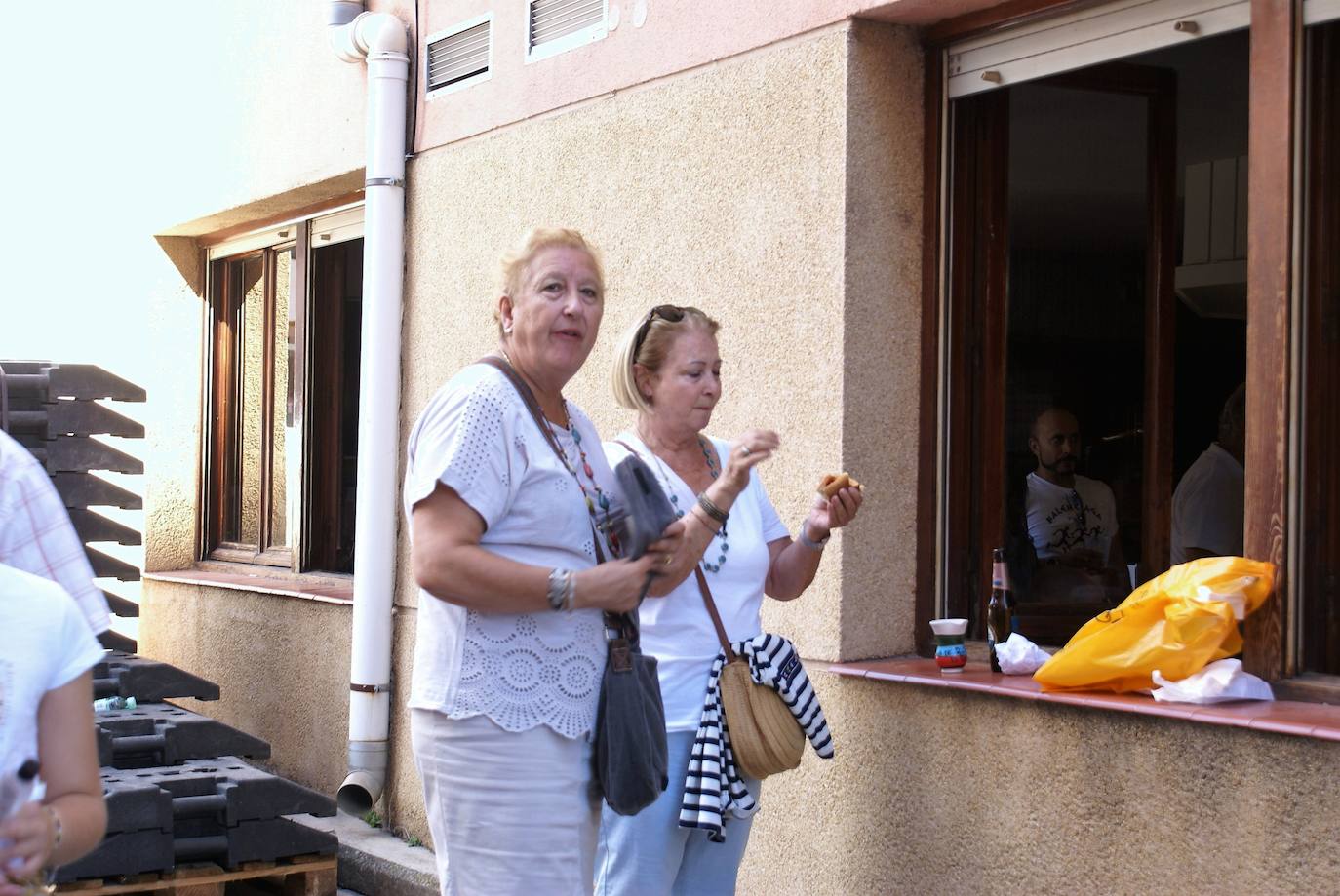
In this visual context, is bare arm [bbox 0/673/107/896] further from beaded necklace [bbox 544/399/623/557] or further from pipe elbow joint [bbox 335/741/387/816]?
pipe elbow joint [bbox 335/741/387/816]

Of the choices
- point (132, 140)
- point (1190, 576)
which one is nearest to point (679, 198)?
point (1190, 576)

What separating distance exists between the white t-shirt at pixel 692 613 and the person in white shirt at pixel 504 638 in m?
0.55

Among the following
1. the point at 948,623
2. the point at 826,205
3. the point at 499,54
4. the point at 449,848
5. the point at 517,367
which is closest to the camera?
the point at 449,848

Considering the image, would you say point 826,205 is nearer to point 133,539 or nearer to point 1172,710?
point 1172,710

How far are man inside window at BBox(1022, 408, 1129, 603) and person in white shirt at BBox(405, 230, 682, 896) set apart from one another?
8.70ft

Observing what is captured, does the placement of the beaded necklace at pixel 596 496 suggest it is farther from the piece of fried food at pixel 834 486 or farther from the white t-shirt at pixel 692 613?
the piece of fried food at pixel 834 486

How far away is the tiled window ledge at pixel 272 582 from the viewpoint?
7.86 m

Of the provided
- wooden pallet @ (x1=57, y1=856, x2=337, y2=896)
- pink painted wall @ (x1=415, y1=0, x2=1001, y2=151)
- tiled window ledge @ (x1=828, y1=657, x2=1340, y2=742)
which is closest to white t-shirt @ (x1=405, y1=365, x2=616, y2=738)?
tiled window ledge @ (x1=828, y1=657, x2=1340, y2=742)

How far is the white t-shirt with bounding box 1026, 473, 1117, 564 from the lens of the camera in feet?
18.8

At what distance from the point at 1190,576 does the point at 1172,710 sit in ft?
1.09

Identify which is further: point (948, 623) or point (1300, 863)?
point (948, 623)

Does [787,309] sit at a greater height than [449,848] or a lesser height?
greater

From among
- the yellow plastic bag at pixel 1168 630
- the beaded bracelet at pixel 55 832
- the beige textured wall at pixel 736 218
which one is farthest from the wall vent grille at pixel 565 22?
the beaded bracelet at pixel 55 832

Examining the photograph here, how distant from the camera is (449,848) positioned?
3.12 m
